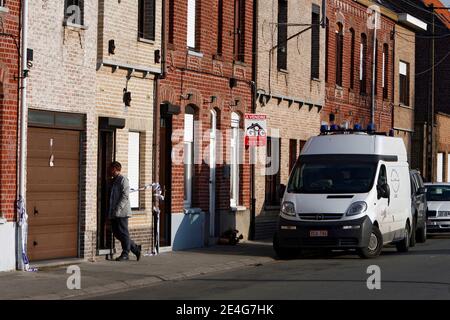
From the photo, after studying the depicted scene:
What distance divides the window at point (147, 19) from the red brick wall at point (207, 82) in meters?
0.61

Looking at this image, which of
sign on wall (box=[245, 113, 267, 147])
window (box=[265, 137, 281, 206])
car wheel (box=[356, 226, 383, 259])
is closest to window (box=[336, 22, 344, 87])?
window (box=[265, 137, 281, 206])

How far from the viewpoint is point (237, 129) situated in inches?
1168

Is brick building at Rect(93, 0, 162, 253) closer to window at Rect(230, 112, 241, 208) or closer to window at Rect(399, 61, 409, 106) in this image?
window at Rect(230, 112, 241, 208)

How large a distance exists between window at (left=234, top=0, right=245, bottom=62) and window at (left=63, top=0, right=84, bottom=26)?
7.99m

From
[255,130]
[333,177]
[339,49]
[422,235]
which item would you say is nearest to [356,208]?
[333,177]

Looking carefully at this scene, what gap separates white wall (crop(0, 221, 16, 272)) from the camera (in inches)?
777

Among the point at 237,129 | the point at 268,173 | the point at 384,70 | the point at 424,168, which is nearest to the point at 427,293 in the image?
the point at 237,129

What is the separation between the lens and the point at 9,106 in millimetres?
20078

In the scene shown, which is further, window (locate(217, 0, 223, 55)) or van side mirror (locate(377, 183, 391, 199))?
window (locate(217, 0, 223, 55))

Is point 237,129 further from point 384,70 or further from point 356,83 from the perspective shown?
point 384,70

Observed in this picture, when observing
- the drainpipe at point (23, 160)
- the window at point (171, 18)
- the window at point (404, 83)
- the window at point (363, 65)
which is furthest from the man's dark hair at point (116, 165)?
the window at point (404, 83)

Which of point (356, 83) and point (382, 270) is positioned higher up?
point (356, 83)

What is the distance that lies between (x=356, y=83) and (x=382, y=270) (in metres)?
19.3

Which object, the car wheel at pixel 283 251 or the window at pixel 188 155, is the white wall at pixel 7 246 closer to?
the car wheel at pixel 283 251
